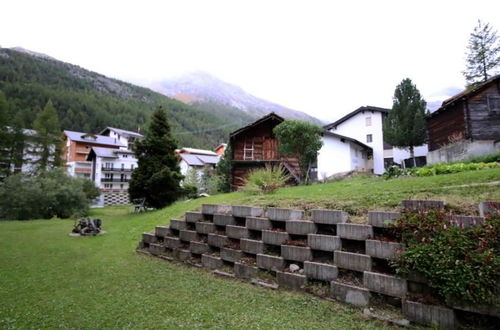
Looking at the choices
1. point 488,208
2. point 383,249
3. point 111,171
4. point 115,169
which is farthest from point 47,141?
point 488,208

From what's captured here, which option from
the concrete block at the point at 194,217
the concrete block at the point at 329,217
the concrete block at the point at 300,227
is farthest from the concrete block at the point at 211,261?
the concrete block at the point at 329,217

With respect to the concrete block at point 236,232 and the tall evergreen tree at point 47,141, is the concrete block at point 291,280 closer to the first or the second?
the concrete block at point 236,232

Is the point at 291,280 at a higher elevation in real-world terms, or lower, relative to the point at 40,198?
lower

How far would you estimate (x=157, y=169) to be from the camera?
48.6ft

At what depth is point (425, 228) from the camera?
8.87 ft

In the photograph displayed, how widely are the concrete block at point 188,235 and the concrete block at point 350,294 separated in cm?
299

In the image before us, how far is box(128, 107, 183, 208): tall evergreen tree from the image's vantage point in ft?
47.6

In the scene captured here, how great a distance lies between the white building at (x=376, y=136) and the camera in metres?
23.5

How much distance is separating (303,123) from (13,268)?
12.0 meters

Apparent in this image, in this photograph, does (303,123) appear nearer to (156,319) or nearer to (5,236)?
(156,319)

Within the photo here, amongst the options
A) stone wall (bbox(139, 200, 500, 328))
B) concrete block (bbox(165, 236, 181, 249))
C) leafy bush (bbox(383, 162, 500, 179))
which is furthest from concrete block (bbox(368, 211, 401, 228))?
leafy bush (bbox(383, 162, 500, 179))

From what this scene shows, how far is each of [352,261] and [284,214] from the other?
3.99 feet

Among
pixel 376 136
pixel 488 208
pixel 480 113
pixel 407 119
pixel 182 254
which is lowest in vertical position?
pixel 182 254

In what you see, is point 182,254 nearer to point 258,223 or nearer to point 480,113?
point 258,223
